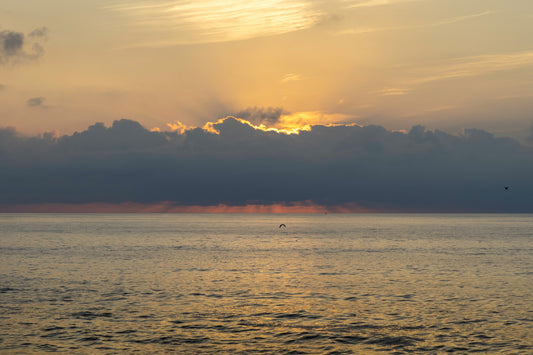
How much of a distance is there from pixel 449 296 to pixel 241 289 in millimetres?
21542

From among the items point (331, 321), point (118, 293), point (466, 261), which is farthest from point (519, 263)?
point (118, 293)

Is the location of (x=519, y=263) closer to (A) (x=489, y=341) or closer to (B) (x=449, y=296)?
(B) (x=449, y=296)

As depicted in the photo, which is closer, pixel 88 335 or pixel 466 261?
pixel 88 335

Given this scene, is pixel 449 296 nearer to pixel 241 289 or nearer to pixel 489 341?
pixel 489 341

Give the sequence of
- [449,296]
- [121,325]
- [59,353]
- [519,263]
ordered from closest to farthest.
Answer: [59,353] → [121,325] → [449,296] → [519,263]

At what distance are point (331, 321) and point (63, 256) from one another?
73224mm

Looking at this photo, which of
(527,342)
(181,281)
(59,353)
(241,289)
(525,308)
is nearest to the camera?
(59,353)

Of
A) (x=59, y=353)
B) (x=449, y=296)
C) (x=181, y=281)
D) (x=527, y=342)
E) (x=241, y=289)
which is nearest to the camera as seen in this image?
(x=59, y=353)

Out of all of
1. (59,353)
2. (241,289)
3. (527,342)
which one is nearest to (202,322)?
(59,353)

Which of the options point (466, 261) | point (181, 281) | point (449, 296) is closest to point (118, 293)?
point (181, 281)

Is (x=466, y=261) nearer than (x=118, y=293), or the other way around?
(x=118, y=293)

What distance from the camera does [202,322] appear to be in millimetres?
39656

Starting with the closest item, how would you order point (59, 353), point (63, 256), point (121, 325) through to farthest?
point (59, 353) < point (121, 325) < point (63, 256)

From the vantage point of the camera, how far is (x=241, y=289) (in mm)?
56625
